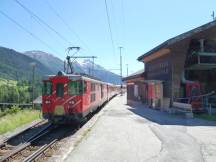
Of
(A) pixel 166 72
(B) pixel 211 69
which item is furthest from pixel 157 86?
(B) pixel 211 69

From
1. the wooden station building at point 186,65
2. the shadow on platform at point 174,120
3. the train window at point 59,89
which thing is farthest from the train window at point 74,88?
the wooden station building at point 186,65

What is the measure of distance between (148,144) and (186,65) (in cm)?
1452

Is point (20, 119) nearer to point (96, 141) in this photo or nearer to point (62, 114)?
point (62, 114)

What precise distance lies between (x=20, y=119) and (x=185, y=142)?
1307 cm

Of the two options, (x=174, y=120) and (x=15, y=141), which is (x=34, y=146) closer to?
(x=15, y=141)

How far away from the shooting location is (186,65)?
25.4m

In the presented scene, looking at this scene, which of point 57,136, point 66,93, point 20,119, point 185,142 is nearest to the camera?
point 185,142

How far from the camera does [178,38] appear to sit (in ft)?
77.0

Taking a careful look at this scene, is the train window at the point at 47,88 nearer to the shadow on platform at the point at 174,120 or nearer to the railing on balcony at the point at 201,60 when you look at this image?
the shadow on platform at the point at 174,120

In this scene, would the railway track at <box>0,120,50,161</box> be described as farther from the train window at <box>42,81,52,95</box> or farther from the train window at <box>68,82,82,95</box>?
the train window at <box>68,82,82,95</box>

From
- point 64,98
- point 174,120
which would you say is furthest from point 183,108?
point 64,98

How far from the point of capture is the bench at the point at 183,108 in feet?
66.8

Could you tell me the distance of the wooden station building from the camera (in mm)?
24422

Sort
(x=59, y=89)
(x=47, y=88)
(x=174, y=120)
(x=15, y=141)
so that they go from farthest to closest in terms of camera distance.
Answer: (x=174, y=120) → (x=47, y=88) → (x=59, y=89) → (x=15, y=141)
